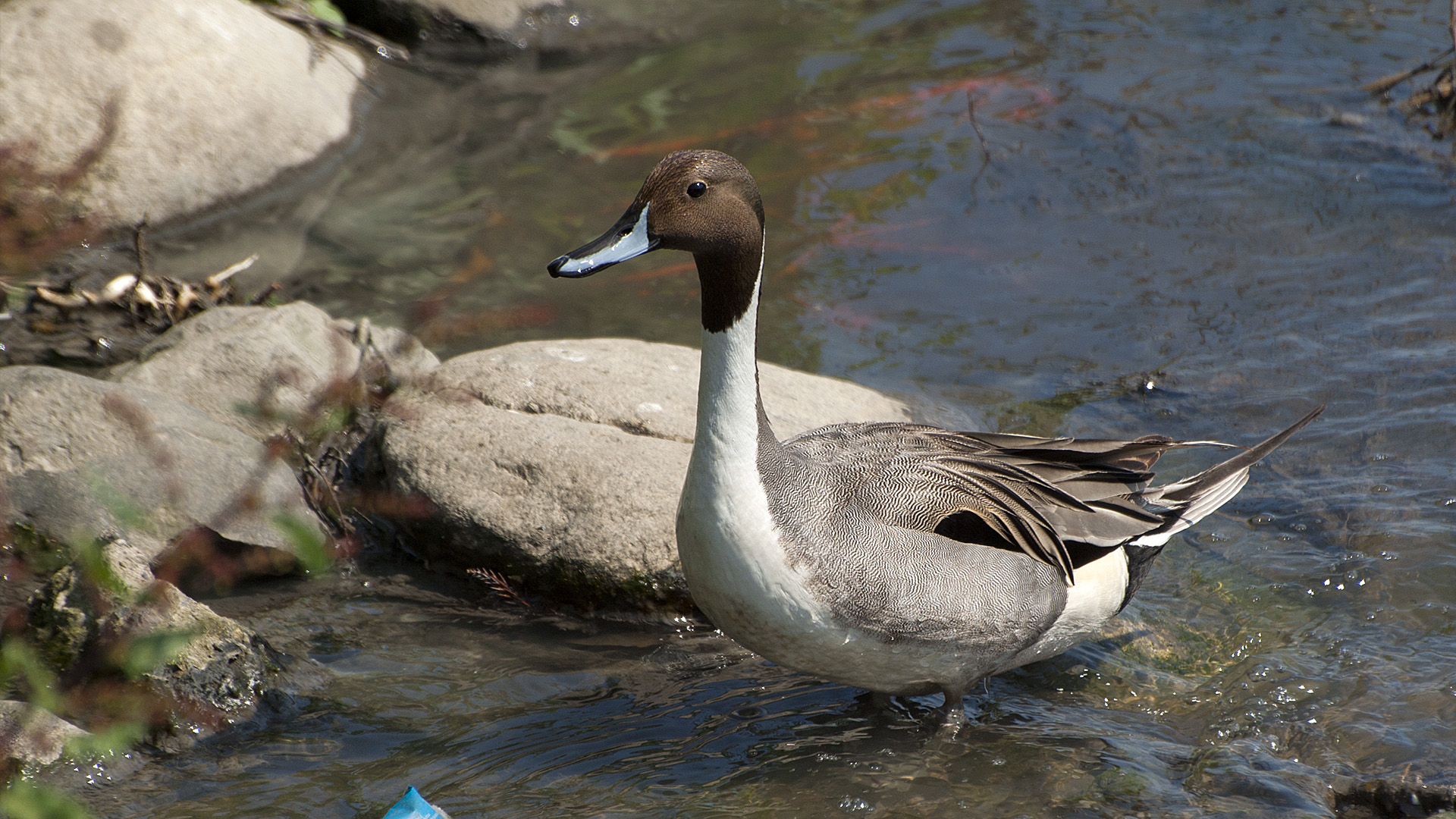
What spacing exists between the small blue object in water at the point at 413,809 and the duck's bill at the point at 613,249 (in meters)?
1.25

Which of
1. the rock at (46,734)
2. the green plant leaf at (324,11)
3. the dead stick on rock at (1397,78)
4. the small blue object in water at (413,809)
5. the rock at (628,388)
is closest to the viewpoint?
the small blue object in water at (413,809)

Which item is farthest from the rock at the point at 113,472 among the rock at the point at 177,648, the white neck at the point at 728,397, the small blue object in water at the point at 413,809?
A: the white neck at the point at 728,397

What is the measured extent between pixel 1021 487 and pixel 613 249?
1461 mm

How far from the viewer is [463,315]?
5.90m

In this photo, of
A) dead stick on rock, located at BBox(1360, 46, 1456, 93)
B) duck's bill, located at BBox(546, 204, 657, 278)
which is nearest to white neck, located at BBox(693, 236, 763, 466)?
duck's bill, located at BBox(546, 204, 657, 278)

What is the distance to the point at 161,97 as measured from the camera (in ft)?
21.4

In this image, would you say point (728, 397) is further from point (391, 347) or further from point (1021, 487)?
point (391, 347)

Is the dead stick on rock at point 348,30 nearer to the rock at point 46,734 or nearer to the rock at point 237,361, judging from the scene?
the rock at point 237,361

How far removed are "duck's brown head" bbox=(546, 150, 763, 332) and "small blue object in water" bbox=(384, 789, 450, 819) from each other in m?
1.26

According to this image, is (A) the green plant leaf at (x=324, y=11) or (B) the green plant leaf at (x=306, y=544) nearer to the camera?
(B) the green plant leaf at (x=306, y=544)

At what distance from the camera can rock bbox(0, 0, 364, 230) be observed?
618cm

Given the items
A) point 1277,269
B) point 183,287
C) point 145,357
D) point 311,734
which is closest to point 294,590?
point 311,734

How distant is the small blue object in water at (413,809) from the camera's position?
9.18ft

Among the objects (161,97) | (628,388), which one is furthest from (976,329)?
(161,97)
